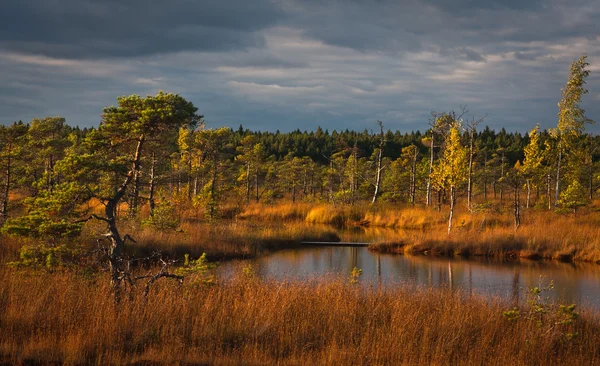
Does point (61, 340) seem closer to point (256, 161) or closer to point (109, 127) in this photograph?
point (109, 127)

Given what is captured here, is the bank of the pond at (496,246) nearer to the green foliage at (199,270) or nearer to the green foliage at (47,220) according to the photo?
the green foliage at (199,270)

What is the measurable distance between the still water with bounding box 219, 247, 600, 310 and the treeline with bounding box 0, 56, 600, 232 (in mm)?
Answer: 4855

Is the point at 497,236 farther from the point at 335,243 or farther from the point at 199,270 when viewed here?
the point at 199,270

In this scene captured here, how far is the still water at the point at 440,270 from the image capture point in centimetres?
1669

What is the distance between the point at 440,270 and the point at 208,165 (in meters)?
24.1

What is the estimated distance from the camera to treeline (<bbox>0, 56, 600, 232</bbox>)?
10477 millimetres

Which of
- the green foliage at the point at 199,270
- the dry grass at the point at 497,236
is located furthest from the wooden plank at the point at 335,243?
the green foliage at the point at 199,270

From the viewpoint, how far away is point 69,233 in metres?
8.52

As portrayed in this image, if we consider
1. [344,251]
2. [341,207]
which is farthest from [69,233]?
[341,207]

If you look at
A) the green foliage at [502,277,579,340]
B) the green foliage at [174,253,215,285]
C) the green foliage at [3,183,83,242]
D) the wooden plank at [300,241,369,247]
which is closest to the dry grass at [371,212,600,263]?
the wooden plank at [300,241,369,247]

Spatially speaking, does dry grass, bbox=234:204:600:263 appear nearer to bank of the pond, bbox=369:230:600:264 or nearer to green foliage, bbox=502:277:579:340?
bank of the pond, bbox=369:230:600:264

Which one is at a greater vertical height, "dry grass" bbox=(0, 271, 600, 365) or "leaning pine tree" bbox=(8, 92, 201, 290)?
"leaning pine tree" bbox=(8, 92, 201, 290)

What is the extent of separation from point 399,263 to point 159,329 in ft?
49.3

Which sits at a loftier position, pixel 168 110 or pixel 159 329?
pixel 168 110
